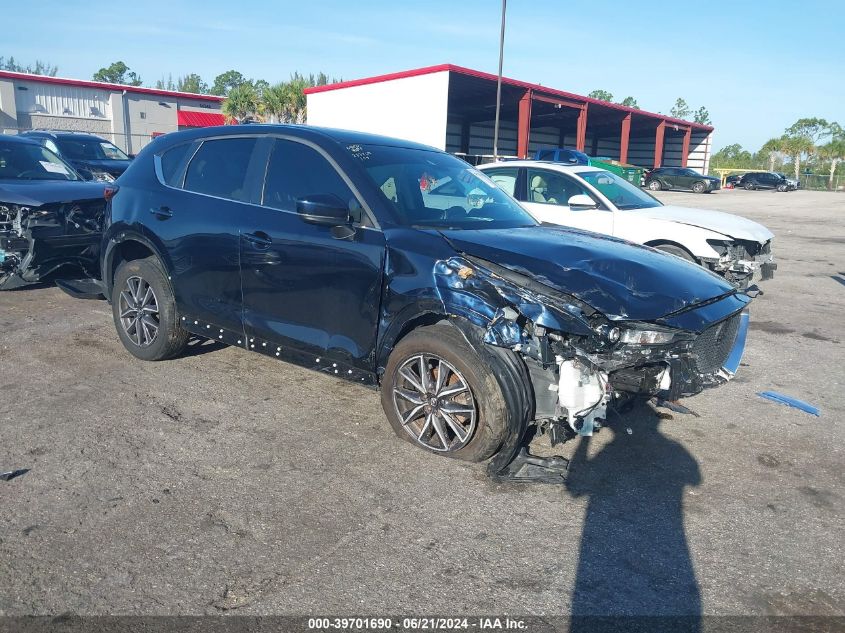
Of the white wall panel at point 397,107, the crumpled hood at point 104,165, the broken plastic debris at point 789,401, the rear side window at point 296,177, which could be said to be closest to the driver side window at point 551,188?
the broken plastic debris at point 789,401

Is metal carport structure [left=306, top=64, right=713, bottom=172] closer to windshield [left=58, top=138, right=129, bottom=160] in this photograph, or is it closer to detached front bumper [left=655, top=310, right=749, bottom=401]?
windshield [left=58, top=138, right=129, bottom=160]

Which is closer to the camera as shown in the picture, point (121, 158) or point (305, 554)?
point (305, 554)

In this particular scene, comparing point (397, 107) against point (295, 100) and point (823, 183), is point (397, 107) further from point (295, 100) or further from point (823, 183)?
point (823, 183)

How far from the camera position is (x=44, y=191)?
7516 millimetres

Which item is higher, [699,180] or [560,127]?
[560,127]

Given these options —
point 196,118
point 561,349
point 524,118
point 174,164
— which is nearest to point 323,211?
point 561,349

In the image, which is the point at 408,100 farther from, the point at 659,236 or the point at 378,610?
the point at 378,610

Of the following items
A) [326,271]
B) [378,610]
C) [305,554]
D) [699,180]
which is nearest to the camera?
[378,610]

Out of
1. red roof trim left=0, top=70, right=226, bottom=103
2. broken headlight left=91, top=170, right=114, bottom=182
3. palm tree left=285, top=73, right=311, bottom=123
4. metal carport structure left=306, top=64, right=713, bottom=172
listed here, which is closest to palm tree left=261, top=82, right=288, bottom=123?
palm tree left=285, top=73, right=311, bottom=123

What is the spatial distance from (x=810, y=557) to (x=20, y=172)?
8713 millimetres

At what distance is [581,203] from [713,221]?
6.11ft

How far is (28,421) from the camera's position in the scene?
4.44 meters

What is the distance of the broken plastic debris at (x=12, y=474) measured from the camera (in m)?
3.71

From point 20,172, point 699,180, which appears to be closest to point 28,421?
point 20,172
